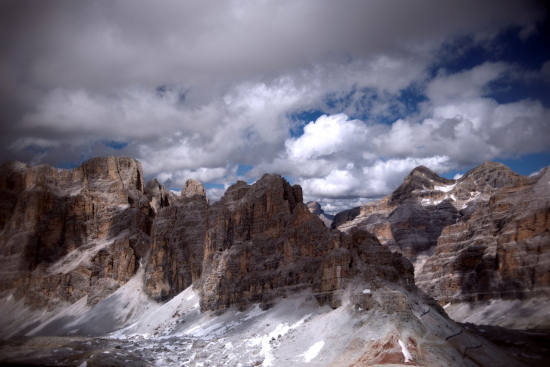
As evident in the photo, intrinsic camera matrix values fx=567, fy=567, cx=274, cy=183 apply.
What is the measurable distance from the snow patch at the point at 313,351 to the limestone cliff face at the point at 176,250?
74.3 m

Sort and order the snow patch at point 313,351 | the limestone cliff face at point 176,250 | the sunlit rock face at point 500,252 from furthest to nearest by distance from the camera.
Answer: the limestone cliff face at point 176,250
the sunlit rock face at point 500,252
the snow patch at point 313,351

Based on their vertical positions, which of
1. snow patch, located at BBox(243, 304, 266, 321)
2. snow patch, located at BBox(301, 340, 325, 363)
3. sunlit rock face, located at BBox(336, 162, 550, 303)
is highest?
sunlit rock face, located at BBox(336, 162, 550, 303)

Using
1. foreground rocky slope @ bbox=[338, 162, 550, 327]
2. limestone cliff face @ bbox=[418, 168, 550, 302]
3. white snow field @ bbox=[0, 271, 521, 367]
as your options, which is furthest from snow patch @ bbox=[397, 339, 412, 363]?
limestone cliff face @ bbox=[418, 168, 550, 302]

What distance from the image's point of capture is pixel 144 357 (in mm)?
90375

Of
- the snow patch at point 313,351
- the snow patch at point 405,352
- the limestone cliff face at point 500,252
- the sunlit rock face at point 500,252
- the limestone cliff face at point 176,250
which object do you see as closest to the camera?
the snow patch at point 405,352

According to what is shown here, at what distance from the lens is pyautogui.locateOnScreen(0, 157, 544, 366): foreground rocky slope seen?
7869 cm

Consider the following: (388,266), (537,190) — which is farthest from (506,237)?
(388,266)

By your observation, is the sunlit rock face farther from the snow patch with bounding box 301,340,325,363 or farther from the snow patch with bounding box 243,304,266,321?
the snow patch with bounding box 301,340,325,363

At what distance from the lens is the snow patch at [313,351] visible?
79.4 metres

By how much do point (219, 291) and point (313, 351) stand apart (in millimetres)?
49444

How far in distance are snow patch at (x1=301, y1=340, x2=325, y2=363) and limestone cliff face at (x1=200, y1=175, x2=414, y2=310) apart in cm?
1467

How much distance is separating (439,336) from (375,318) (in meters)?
8.87

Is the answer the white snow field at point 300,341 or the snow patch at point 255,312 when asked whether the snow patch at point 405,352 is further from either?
the snow patch at point 255,312

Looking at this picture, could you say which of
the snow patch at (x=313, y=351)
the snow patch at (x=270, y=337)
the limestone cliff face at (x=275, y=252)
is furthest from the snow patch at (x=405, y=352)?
the snow patch at (x=270, y=337)
